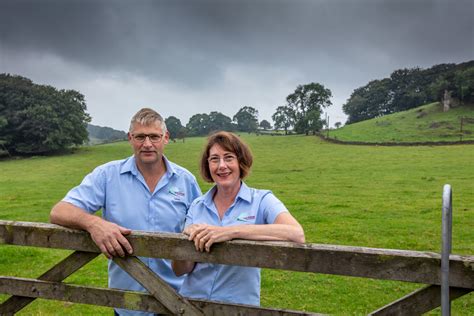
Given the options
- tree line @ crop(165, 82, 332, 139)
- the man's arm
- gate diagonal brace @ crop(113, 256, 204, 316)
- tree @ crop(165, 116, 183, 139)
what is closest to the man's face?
the man's arm

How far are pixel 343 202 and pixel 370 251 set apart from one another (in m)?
16.3

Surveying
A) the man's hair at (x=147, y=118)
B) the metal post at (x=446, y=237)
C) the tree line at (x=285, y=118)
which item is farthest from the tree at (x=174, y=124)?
the metal post at (x=446, y=237)

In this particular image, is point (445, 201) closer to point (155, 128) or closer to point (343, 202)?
point (155, 128)

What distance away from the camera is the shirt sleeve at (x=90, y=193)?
11.1ft

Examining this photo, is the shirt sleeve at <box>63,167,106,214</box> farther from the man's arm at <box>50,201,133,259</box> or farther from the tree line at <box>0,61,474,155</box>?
the tree line at <box>0,61,474,155</box>

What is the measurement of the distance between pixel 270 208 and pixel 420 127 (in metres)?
62.4

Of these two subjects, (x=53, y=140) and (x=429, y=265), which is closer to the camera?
(x=429, y=265)

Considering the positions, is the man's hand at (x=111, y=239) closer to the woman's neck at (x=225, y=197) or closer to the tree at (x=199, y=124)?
the woman's neck at (x=225, y=197)

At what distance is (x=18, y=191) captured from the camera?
24.9m

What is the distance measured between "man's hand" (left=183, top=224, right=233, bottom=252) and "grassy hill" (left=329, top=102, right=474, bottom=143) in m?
51.0

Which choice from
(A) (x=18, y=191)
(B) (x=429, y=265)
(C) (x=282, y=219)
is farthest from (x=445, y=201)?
(A) (x=18, y=191)

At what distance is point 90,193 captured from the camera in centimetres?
350

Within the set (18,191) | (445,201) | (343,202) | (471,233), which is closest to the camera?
(445,201)

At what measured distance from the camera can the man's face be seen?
3637 mm
